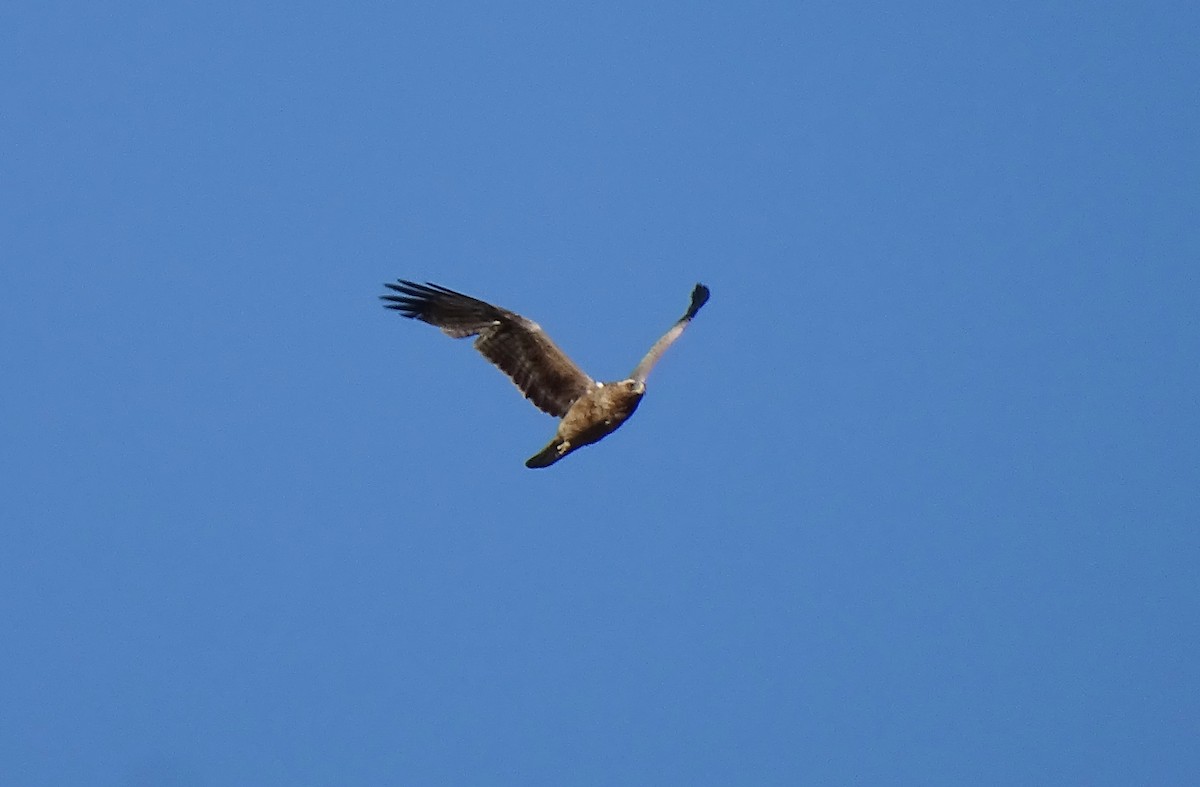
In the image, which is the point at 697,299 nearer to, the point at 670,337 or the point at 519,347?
the point at 670,337

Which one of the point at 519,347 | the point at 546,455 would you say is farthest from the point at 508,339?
the point at 546,455

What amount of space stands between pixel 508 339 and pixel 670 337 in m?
1.26

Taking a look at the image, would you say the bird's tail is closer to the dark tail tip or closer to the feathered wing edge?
the feathered wing edge

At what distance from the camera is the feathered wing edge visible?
13102mm

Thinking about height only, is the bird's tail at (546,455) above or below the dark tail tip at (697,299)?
below

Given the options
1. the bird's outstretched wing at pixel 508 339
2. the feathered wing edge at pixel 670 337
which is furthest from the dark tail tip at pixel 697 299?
the bird's outstretched wing at pixel 508 339

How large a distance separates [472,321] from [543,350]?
0.58 meters

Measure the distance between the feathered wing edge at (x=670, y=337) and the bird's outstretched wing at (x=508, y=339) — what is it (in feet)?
1.46

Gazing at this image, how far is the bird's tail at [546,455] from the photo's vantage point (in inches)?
508

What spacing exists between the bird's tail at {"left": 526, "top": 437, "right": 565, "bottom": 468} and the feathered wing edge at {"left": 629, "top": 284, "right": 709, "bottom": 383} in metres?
0.76

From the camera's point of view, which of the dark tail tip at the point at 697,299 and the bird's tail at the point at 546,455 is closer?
the bird's tail at the point at 546,455

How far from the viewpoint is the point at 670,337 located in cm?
1362

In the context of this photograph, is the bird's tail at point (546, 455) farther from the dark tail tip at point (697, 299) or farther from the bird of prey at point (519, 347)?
the dark tail tip at point (697, 299)

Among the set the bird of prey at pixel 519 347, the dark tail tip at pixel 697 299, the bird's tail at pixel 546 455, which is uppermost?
the dark tail tip at pixel 697 299
